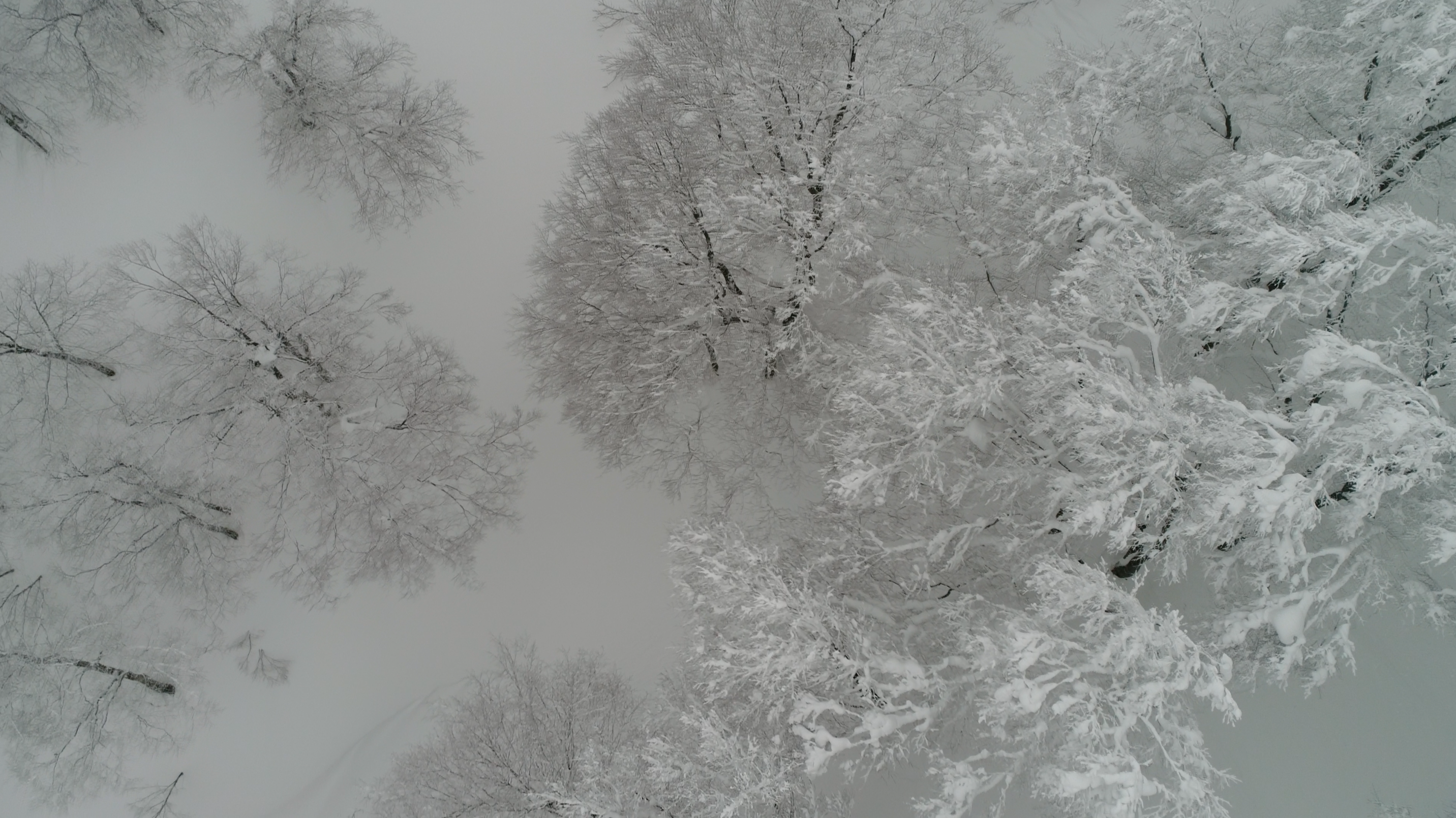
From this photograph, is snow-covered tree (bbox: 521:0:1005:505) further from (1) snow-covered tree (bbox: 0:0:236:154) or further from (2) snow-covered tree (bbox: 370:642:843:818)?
(1) snow-covered tree (bbox: 0:0:236:154)

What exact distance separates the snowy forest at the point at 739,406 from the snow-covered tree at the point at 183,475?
7 centimetres

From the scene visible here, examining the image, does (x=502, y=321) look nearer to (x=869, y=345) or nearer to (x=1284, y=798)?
(x=869, y=345)

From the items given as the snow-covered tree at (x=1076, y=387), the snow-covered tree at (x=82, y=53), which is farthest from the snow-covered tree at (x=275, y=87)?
the snow-covered tree at (x=1076, y=387)

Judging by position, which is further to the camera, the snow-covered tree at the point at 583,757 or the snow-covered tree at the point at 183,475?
the snow-covered tree at the point at 183,475

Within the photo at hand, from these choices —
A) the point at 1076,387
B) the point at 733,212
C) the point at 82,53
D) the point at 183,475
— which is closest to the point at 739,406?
the point at 733,212

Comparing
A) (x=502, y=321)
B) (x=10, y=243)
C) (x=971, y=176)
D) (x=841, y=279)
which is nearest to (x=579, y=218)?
(x=502, y=321)

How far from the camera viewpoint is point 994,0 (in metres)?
11.3

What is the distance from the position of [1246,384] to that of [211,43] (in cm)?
1554

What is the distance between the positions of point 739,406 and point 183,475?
7.98 meters

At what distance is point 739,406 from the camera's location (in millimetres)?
10484

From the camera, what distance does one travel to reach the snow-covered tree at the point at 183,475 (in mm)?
10344

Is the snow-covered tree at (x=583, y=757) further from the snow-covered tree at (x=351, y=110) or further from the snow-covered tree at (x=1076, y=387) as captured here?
the snow-covered tree at (x=351, y=110)

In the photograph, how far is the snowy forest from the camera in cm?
769

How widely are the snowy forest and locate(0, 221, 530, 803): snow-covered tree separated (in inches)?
2.8
